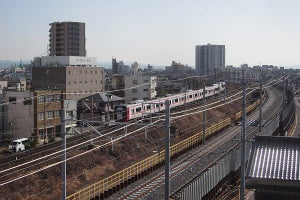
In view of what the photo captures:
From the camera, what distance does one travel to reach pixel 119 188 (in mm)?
18281

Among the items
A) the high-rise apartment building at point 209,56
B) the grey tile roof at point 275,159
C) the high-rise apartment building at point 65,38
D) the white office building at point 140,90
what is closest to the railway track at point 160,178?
the grey tile roof at point 275,159

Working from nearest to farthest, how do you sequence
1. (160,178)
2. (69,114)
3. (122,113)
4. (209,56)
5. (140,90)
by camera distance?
(160,178), (69,114), (122,113), (140,90), (209,56)

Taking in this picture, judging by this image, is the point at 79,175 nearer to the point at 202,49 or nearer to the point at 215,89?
the point at 215,89

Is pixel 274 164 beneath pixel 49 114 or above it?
above

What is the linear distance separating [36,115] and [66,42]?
4954 centimetres

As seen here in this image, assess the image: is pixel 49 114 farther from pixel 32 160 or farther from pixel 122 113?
pixel 32 160

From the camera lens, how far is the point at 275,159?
10203 millimetres

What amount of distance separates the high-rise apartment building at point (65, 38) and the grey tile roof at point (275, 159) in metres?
69.4

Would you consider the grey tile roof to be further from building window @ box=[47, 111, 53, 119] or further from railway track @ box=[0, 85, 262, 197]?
building window @ box=[47, 111, 53, 119]

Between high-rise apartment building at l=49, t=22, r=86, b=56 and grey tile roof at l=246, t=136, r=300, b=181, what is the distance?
6939 centimetres

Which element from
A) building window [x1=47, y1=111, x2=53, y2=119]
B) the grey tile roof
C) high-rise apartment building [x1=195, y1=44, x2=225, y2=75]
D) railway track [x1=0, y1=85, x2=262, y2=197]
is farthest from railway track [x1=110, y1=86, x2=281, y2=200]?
high-rise apartment building [x1=195, y1=44, x2=225, y2=75]

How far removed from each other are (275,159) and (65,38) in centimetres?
7040

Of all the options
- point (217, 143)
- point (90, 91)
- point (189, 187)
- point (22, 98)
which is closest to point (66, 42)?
point (90, 91)

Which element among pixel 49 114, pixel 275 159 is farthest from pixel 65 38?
pixel 275 159
